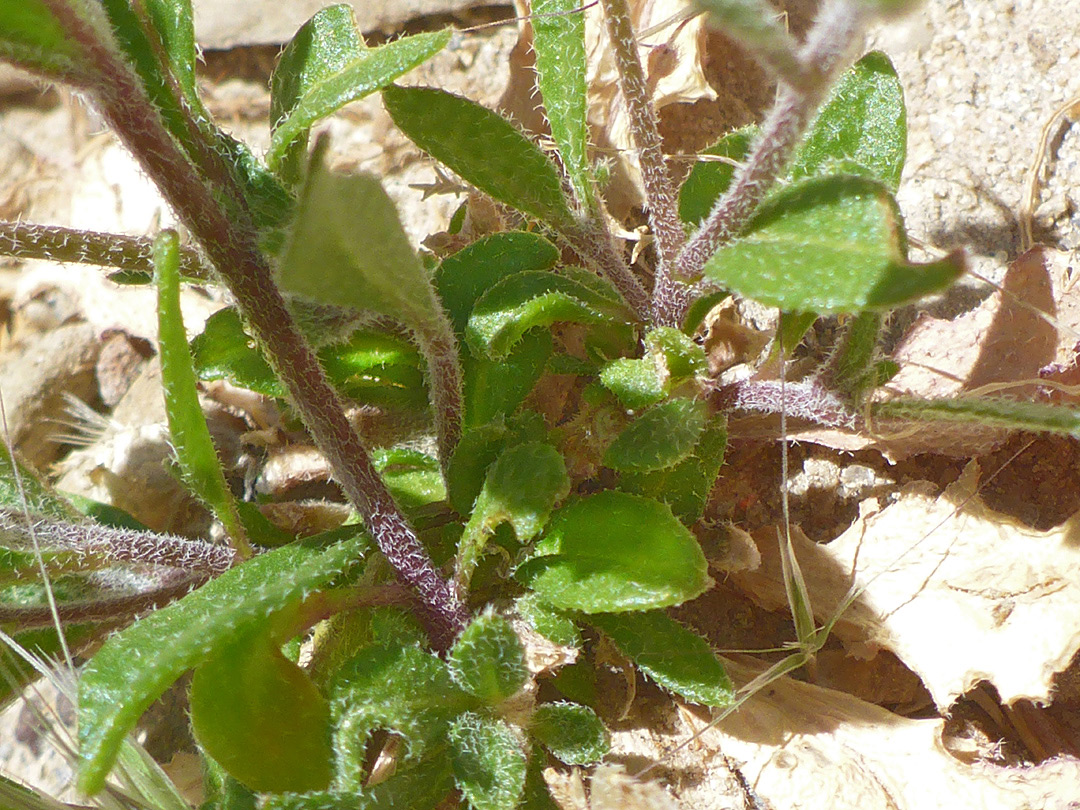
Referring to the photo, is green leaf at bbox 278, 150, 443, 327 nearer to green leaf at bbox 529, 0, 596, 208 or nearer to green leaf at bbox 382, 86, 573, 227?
green leaf at bbox 382, 86, 573, 227

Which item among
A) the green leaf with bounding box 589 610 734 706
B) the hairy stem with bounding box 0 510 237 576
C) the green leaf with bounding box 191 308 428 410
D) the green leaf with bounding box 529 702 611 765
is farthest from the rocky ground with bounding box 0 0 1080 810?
the hairy stem with bounding box 0 510 237 576

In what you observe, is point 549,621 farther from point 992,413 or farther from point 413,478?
point 992,413

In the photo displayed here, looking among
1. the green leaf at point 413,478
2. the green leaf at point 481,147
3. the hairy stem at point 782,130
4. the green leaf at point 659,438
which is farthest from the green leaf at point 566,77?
the green leaf at point 413,478

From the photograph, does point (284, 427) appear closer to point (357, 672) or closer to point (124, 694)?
point (357, 672)

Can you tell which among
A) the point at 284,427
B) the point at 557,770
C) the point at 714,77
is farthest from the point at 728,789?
the point at 714,77

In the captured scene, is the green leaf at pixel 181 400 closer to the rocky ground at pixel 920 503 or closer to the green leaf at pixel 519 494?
the green leaf at pixel 519 494

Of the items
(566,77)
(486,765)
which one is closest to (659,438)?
(486,765)
